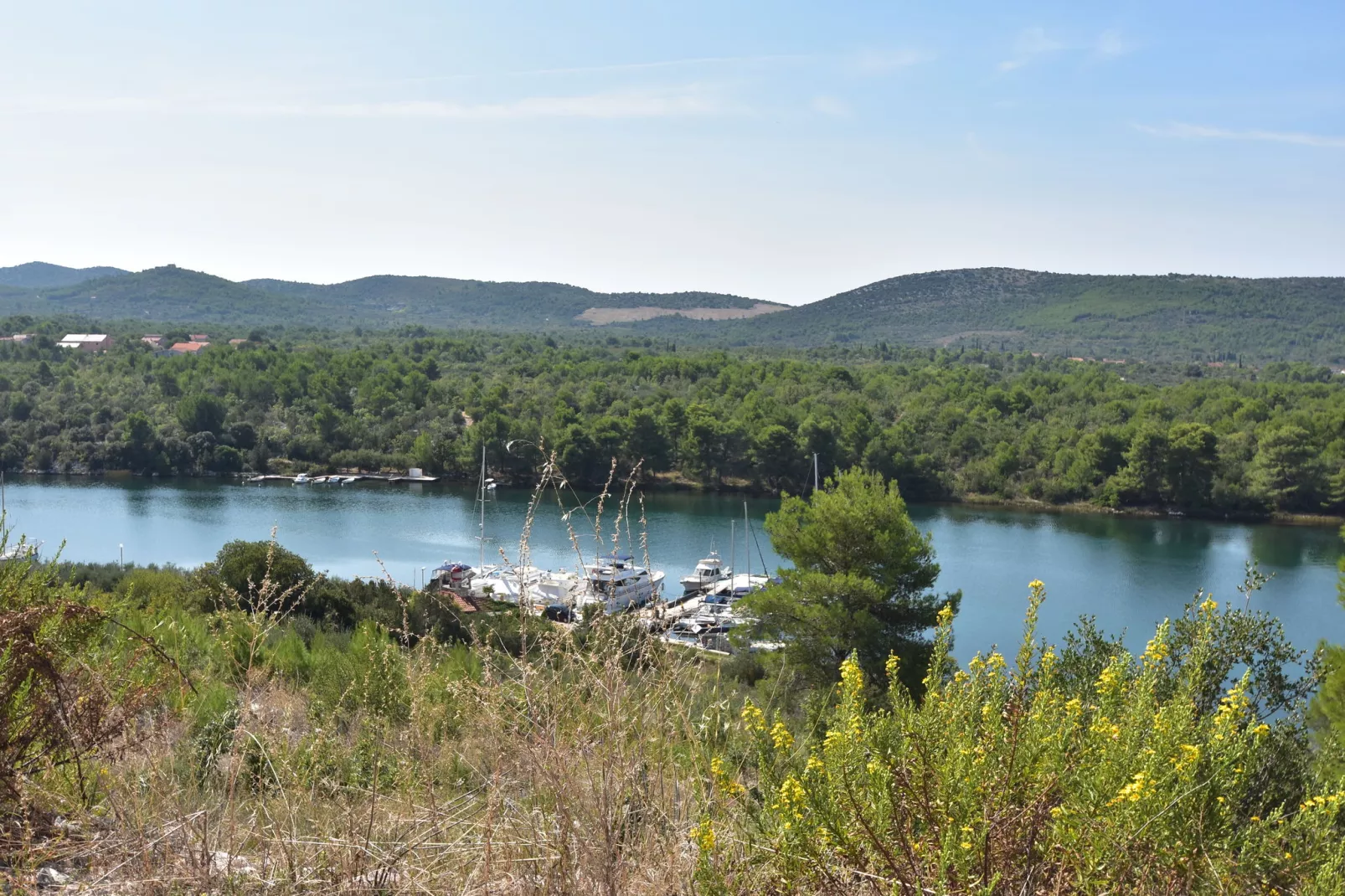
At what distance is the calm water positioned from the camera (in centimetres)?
2156

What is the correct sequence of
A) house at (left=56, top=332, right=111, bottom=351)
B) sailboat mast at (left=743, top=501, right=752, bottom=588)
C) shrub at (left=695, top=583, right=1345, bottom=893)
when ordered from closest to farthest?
shrub at (left=695, top=583, right=1345, bottom=893), sailboat mast at (left=743, top=501, right=752, bottom=588), house at (left=56, top=332, right=111, bottom=351)

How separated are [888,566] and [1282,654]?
6652 millimetres

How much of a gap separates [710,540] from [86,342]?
47093mm

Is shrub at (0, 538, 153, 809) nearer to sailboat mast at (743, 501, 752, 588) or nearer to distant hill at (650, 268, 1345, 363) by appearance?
sailboat mast at (743, 501, 752, 588)

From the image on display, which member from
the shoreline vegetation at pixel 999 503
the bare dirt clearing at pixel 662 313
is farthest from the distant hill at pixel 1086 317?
the shoreline vegetation at pixel 999 503

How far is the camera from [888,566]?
11.9 metres

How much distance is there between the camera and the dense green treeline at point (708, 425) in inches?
1346

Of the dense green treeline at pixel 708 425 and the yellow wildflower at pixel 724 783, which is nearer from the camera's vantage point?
the yellow wildflower at pixel 724 783

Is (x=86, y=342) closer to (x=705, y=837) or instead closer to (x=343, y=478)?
(x=343, y=478)

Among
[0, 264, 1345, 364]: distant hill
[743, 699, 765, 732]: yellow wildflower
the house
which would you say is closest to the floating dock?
the house

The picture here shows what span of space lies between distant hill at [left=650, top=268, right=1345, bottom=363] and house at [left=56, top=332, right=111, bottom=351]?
5408cm

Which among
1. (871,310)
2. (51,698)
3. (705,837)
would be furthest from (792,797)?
(871,310)

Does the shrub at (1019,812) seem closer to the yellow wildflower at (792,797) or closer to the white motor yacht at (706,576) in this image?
the yellow wildflower at (792,797)

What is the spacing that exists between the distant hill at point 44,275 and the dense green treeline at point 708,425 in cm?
9218
